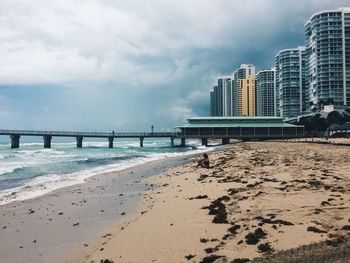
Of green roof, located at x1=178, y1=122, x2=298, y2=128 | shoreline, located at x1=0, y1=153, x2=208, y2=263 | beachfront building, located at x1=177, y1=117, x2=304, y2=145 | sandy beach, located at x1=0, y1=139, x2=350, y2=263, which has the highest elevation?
green roof, located at x1=178, y1=122, x2=298, y2=128

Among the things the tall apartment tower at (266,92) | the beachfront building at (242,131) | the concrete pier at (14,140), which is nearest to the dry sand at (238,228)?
the beachfront building at (242,131)

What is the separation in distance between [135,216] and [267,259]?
580 centimetres

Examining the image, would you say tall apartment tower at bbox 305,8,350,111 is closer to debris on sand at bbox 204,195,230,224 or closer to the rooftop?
the rooftop

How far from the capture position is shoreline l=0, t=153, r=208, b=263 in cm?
793

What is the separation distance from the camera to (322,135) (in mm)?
90188

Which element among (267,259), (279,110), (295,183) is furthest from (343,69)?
(267,259)

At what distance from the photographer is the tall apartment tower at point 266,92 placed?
171m

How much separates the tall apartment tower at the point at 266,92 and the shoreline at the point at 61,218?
161 metres

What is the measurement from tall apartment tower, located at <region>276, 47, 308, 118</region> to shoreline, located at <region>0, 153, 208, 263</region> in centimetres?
13716

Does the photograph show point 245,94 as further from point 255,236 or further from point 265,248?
point 265,248

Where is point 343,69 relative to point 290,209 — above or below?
above

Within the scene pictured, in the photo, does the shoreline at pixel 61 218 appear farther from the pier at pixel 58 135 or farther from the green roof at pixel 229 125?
the pier at pixel 58 135

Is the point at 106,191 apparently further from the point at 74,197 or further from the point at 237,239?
the point at 237,239

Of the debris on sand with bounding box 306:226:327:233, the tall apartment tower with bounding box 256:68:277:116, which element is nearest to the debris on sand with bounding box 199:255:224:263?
the debris on sand with bounding box 306:226:327:233
